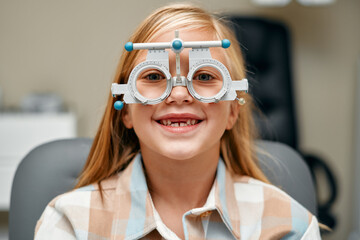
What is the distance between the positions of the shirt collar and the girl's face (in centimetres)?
13

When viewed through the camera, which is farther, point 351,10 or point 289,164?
point 351,10

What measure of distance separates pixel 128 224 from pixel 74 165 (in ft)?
0.89

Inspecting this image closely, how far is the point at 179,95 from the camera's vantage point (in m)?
0.85

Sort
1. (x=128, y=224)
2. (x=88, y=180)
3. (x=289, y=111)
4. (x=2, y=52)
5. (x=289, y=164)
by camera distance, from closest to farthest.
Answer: (x=128, y=224) → (x=88, y=180) → (x=289, y=164) → (x=289, y=111) → (x=2, y=52)

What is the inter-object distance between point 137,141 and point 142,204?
0.21 metres

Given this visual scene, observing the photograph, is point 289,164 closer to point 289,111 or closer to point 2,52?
point 289,111

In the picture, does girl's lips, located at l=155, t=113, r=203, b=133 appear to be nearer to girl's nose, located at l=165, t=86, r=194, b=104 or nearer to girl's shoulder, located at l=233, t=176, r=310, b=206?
girl's nose, located at l=165, t=86, r=194, b=104

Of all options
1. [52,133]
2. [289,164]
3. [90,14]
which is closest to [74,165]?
[289,164]

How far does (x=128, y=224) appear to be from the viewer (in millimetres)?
929

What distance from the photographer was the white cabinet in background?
2.12 m

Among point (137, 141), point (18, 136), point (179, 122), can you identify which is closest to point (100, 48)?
point (18, 136)

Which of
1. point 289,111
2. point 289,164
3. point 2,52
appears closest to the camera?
point 289,164

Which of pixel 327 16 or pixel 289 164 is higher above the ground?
pixel 327 16

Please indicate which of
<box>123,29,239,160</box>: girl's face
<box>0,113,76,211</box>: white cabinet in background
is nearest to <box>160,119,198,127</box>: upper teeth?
<box>123,29,239,160</box>: girl's face
